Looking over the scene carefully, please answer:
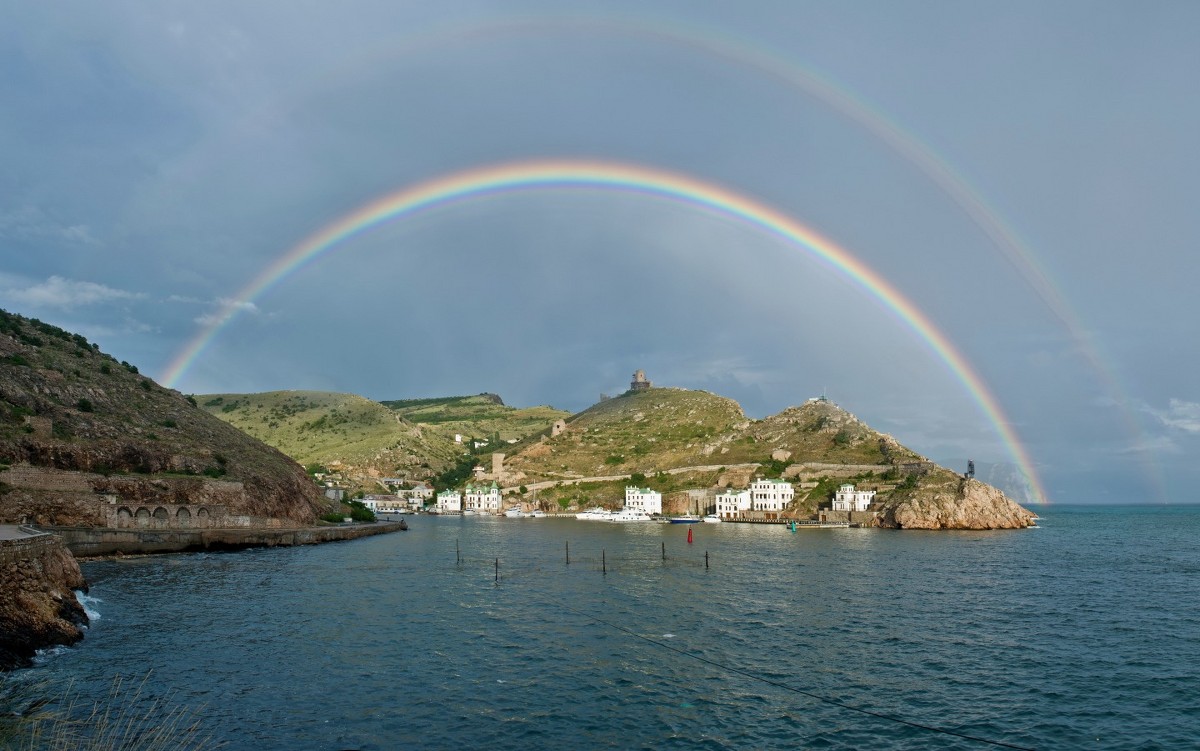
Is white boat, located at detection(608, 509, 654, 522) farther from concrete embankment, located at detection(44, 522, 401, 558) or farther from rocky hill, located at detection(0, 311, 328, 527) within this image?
concrete embankment, located at detection(44, 522, 401, 558)

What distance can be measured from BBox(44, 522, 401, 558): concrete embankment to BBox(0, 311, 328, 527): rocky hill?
10.0ft

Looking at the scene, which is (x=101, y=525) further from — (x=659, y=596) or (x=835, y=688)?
(x=835, y=688)

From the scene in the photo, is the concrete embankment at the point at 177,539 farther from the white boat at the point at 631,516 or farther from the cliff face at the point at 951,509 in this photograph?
the cliff face at the point at 951,509

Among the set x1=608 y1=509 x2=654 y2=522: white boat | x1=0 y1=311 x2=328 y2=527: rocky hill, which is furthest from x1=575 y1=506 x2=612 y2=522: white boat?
x1=0 y1=311 x2=328 y2=527: rocky hill

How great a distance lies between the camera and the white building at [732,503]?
160 m

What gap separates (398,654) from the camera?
30.8 meters

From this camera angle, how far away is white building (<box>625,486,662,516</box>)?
171 meters

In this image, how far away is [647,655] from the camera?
103 ft

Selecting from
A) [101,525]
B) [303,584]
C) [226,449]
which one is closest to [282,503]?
[226,449]

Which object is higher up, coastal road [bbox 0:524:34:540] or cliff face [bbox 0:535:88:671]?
coastal road [bbox 0:524:34:540]

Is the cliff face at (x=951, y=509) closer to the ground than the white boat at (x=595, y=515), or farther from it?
farther from it

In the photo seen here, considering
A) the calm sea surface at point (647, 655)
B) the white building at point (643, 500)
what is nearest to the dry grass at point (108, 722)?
the calm sea surface at point (647, 655)

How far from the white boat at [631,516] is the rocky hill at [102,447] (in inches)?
2887

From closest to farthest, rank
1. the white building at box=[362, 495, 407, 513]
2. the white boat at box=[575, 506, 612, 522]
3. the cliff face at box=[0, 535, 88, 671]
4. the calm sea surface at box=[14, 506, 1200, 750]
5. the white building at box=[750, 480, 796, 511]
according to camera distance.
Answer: the calm sea surface at box=[14, 506, 1200, 750] < the cliff face at box=[0, 535, 88, 671] < the white building at box=[750, 480, 796, 511] < the white boat at box=[575, 506, 612, 522] < the white building at box=[362, 495, 407, 513]
